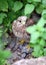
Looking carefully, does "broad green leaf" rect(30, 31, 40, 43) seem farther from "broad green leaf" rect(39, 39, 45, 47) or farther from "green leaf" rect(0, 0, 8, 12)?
"green leaf" rect(0, 0, 8, 12)

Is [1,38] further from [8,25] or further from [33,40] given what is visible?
[33,40]

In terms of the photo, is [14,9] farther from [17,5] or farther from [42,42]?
[42,42]

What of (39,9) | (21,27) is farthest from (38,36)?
(39,9)

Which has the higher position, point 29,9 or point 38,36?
point 29,9

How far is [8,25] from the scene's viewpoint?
327 centimetres

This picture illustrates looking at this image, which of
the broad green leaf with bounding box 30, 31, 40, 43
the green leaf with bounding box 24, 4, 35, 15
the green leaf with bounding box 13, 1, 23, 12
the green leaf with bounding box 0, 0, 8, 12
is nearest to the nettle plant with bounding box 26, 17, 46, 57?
the broad green leaf with bounding box 30, 31, 40, 43

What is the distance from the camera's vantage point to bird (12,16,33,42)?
3085 millimetres

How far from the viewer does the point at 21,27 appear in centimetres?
311

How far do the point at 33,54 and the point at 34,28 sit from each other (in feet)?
1.28

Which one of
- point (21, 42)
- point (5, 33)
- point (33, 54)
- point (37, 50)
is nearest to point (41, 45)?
point (37, 50)

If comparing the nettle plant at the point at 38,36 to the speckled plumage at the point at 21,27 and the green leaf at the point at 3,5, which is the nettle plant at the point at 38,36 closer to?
the speckled plumage at the point at 21,27

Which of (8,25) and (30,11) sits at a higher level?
(30,11)

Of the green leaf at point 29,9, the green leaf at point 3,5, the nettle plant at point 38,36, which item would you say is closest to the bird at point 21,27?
the green leaf at point 29,9

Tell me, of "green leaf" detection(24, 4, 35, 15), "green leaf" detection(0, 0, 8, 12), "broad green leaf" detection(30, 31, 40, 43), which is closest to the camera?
"broad green leaf" detection(30, 31, 40, 43)
